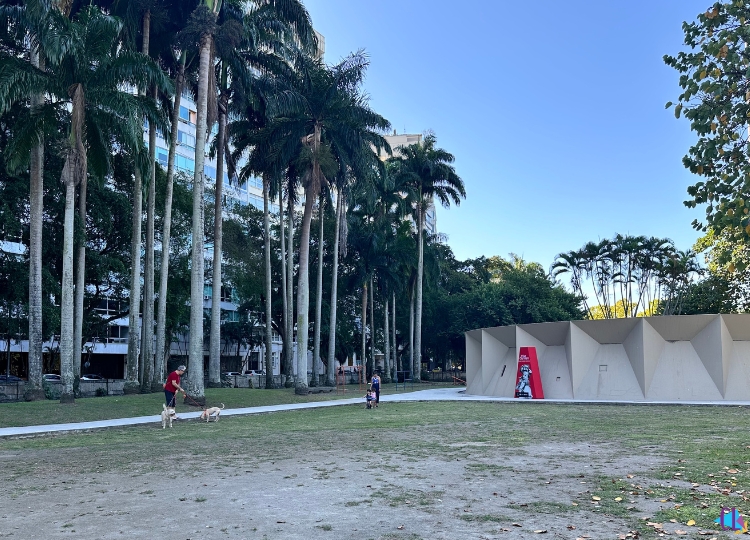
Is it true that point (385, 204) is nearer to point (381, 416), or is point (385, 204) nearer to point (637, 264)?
point (637, 264)

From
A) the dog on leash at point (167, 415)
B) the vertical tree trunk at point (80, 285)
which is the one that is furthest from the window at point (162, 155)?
the dog on leash at point (167, 415)

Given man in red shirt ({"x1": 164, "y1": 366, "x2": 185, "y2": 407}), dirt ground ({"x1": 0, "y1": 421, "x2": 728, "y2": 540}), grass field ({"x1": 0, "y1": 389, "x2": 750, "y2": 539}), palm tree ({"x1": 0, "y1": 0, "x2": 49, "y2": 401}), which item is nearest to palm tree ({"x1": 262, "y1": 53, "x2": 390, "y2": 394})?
palm tree ({"x1": 0, "y1": 0, "x2": 49, "y2": 401})

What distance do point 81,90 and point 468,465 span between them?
61.6 ft

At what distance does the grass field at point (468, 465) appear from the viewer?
23.3 ft

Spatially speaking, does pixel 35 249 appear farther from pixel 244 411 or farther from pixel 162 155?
pixel 162 155

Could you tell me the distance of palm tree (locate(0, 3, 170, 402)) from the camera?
893 inches

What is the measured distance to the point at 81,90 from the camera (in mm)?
23250

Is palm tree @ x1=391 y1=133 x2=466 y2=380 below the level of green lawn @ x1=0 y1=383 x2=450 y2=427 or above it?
above

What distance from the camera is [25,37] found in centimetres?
2586

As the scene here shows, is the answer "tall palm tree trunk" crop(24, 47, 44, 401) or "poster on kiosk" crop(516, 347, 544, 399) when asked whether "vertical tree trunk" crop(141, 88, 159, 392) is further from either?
"poster on kiosk" crop(516, 347, 544, 399)

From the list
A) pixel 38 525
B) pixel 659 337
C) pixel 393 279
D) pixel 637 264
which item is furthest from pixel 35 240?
pixel 637 264

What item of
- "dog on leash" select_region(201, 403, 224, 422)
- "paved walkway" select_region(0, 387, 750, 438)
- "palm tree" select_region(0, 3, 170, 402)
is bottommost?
"paved walkway" select_region(0, 387, 750, 438)

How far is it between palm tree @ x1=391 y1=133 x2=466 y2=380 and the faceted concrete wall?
76.1 ft

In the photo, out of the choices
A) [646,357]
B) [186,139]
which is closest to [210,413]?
[646,357]
